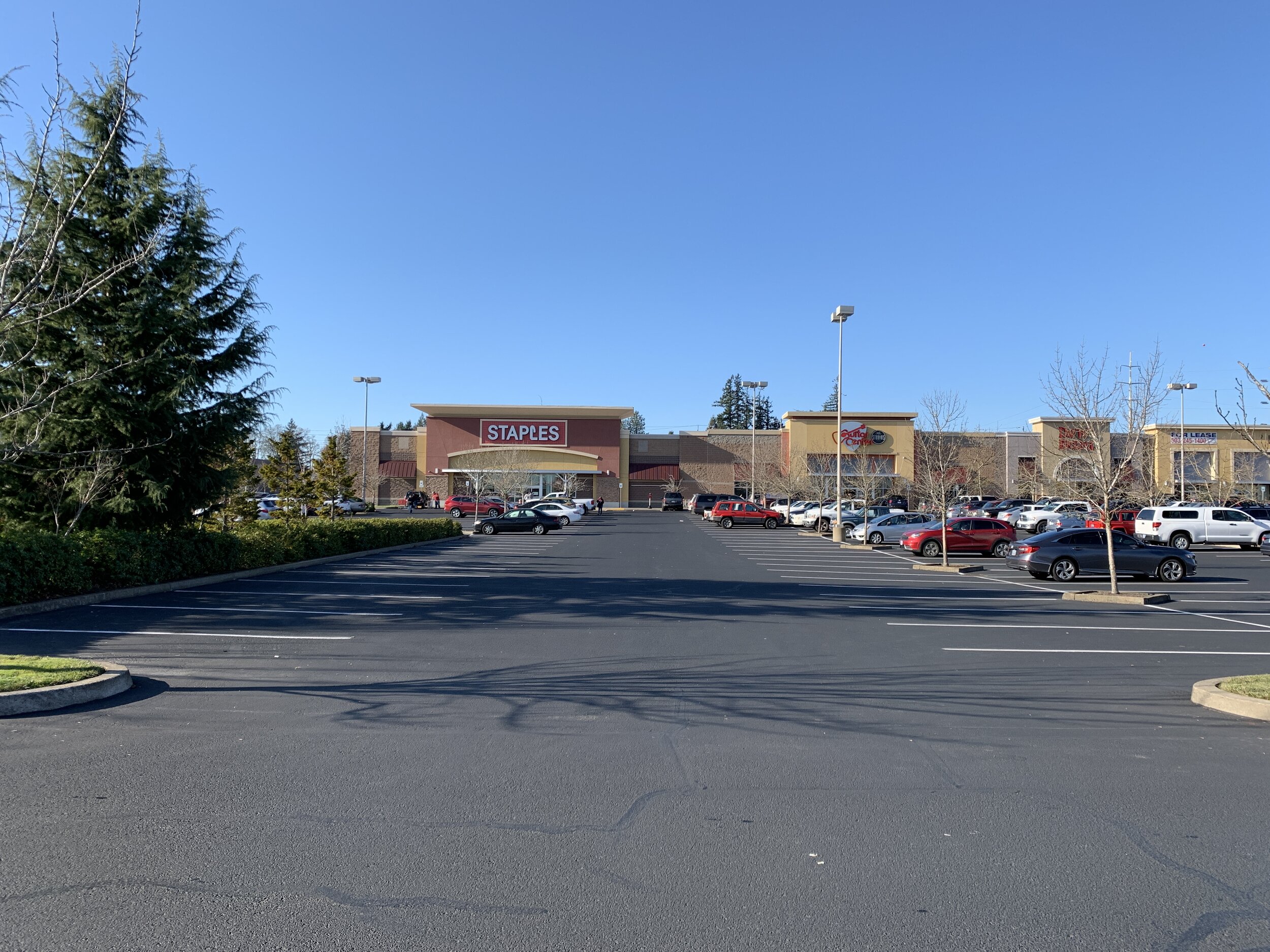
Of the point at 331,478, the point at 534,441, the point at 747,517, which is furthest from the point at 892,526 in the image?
the point at 534,441

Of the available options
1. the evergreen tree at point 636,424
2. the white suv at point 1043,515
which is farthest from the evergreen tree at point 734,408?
the white suv at point 1043,515

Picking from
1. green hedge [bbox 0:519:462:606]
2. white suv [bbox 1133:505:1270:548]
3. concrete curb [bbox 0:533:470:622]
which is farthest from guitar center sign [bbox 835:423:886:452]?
concrete curb [bbox 0:533:470:622]

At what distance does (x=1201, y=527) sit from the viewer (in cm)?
3569

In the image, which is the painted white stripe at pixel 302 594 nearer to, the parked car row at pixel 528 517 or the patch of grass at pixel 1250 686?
the patch of grass at pixel 1250 686

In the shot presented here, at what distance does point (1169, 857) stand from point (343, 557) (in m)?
23.2

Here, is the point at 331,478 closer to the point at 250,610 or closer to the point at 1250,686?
the point at 250,610

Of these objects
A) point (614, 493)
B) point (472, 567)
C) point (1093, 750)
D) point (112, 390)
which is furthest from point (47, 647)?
point (614, 493)

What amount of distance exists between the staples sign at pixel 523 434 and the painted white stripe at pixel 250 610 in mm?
62955

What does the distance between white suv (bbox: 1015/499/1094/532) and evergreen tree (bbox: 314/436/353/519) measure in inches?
1197

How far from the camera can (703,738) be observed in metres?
7.04

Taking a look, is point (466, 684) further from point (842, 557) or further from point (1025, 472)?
point (1025, 472)

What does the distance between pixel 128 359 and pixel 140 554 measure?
13.3 feet

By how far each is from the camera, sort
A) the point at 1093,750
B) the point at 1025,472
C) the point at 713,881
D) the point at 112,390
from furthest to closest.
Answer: the point at 1025,472
the point at 112,390
the point at 1093,750
the point at 713,881

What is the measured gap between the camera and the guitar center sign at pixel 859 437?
236ft
